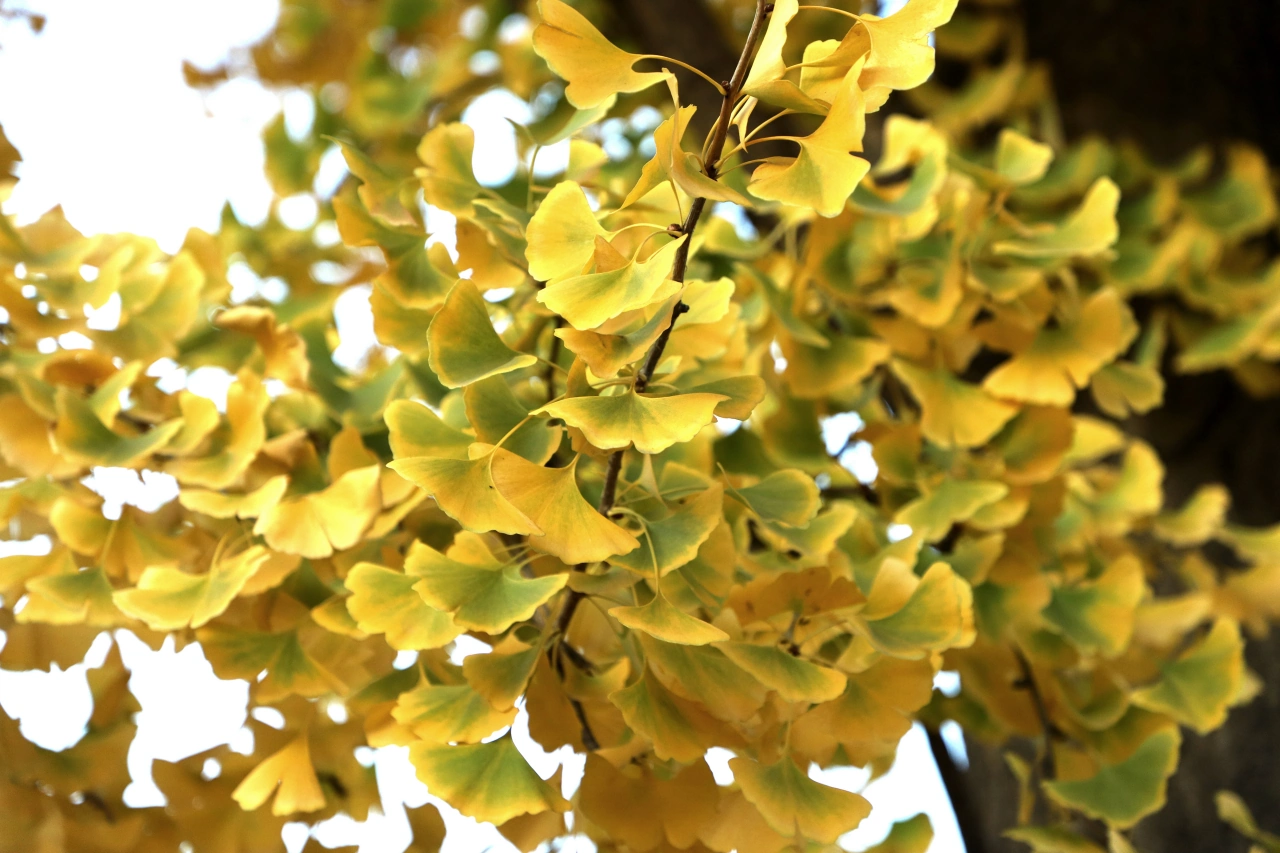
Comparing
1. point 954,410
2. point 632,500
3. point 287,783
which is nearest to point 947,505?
point 954,410

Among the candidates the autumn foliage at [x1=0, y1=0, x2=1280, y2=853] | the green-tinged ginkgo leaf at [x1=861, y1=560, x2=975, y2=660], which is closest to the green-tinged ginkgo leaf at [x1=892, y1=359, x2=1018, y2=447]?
the autumn foliage at [x1=0, y1=0, x2=1280, y2=853]

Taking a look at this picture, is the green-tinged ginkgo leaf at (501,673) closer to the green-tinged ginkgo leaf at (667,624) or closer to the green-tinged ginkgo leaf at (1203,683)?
the green-tinged ginkgo leaf at (667,624)

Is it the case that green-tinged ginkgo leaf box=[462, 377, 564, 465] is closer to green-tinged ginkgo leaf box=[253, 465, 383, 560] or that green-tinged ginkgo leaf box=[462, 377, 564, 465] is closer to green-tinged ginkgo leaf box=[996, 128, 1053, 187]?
green-tinged ginkgo leaf box=[253, 465, 383, 560]

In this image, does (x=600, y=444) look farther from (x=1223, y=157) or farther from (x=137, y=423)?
(x=1223, y=157)

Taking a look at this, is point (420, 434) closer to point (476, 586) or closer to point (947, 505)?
point (476, 586)

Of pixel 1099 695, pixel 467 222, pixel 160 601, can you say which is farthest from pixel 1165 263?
pixel 160 601

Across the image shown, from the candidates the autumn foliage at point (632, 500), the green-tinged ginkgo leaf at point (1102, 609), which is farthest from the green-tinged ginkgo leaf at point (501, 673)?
the green-tinged ginkgo leaf at point (1102, 609)
